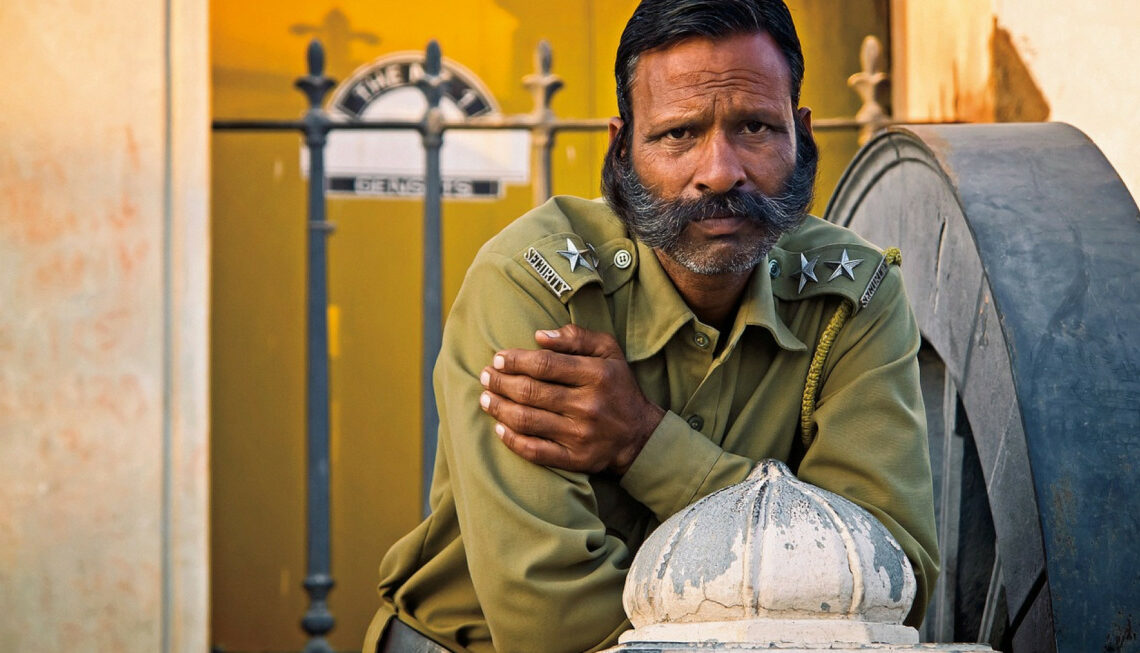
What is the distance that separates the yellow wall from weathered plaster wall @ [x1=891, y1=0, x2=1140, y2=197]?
57 centimetres

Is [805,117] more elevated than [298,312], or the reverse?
[805,117]

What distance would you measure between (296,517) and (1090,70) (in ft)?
11.0

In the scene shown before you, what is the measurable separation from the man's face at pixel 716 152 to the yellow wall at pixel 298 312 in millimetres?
3201

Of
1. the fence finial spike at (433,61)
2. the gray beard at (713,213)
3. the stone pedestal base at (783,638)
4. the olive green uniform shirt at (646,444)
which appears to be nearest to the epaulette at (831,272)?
the olive green uniform shirt at (646,444)

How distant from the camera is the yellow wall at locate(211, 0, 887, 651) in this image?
5.61 meters

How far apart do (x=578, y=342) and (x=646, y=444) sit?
19 cm

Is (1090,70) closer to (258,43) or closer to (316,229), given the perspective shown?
(316,229)

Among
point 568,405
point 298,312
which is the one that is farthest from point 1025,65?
point 298,312

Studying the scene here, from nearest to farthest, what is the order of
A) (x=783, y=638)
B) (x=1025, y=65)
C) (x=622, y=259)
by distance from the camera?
(x=783, y=638)
(x=622, y=259)
(x=1025, y=65)

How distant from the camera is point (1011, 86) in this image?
Result: 414 cm

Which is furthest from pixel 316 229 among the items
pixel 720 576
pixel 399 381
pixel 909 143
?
pixel 720 576

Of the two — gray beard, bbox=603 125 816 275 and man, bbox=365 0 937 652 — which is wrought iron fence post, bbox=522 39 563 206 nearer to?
man, bbox=365 0 937 652

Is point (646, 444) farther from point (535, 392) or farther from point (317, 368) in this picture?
point (317, 368)

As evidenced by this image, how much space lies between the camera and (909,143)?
3316mm
